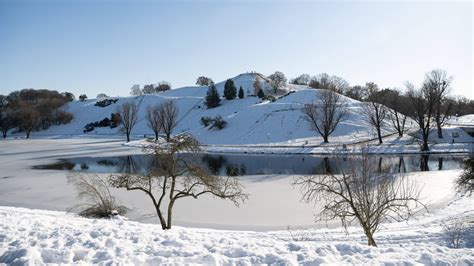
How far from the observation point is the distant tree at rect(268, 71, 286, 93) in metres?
105

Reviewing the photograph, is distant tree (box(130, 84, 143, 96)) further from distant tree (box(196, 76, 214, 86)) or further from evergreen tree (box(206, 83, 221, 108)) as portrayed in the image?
evergreen tree (box(206, 83, 221, 108))

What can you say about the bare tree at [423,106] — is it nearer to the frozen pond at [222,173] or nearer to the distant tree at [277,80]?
the frozen pond at [222,173]

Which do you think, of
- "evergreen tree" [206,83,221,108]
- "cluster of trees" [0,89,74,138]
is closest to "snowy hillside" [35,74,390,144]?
"evergreen tree" [206,83,221,108]

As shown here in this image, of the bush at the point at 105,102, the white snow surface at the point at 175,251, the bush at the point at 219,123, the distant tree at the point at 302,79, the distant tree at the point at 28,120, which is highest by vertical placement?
the distant tree at the point at 302,79

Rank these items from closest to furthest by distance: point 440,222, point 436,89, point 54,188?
point 440,222 → point 54,188 → point 436,89

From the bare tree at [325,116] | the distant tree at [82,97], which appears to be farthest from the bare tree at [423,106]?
the distant tree at [82,97]

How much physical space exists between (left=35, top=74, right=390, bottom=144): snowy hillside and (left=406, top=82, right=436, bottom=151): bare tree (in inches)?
261

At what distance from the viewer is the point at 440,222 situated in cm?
1499

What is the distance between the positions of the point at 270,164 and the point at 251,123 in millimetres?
26515

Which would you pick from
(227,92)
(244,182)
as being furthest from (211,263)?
(227,92)

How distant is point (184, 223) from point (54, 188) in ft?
42.9

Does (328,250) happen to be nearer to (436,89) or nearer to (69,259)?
(69,259)

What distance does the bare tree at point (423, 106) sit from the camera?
141 ft

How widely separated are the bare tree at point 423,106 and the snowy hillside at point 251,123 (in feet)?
21.8
